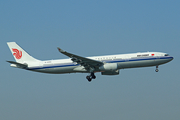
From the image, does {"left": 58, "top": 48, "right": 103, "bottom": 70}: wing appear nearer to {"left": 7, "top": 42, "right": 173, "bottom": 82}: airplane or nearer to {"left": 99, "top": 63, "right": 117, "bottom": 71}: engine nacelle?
{"left": 7, "top": 42, "right": 173, "bottom": 82}: airplane

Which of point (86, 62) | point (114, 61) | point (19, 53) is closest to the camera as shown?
point (86, 62)

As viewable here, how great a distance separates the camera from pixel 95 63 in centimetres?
4925

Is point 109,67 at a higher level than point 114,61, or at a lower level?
lower

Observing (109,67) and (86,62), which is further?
(86,62)

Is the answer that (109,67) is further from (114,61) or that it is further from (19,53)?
(19,53)

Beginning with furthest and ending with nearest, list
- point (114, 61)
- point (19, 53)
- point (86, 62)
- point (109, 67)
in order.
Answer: point (19, 53), point (114, 61), point (86, 62), point (109, 67)

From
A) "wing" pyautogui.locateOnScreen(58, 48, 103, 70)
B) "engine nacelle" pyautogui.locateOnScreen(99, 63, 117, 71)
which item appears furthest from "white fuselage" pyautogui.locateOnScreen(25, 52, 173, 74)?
"engine nacelle" pyautogui.locateOnScreen(99, 63, 117, 71)

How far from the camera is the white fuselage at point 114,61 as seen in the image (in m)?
49.7

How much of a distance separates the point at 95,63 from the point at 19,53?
49.8 feet

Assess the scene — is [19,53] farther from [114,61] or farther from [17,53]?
[114,61]

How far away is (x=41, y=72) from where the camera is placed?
173ft

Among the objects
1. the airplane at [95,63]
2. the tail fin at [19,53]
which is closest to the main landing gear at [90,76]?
the airplane at [95,63]

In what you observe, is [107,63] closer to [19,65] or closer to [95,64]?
[95,64]

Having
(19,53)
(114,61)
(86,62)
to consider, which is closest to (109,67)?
(114,61)
